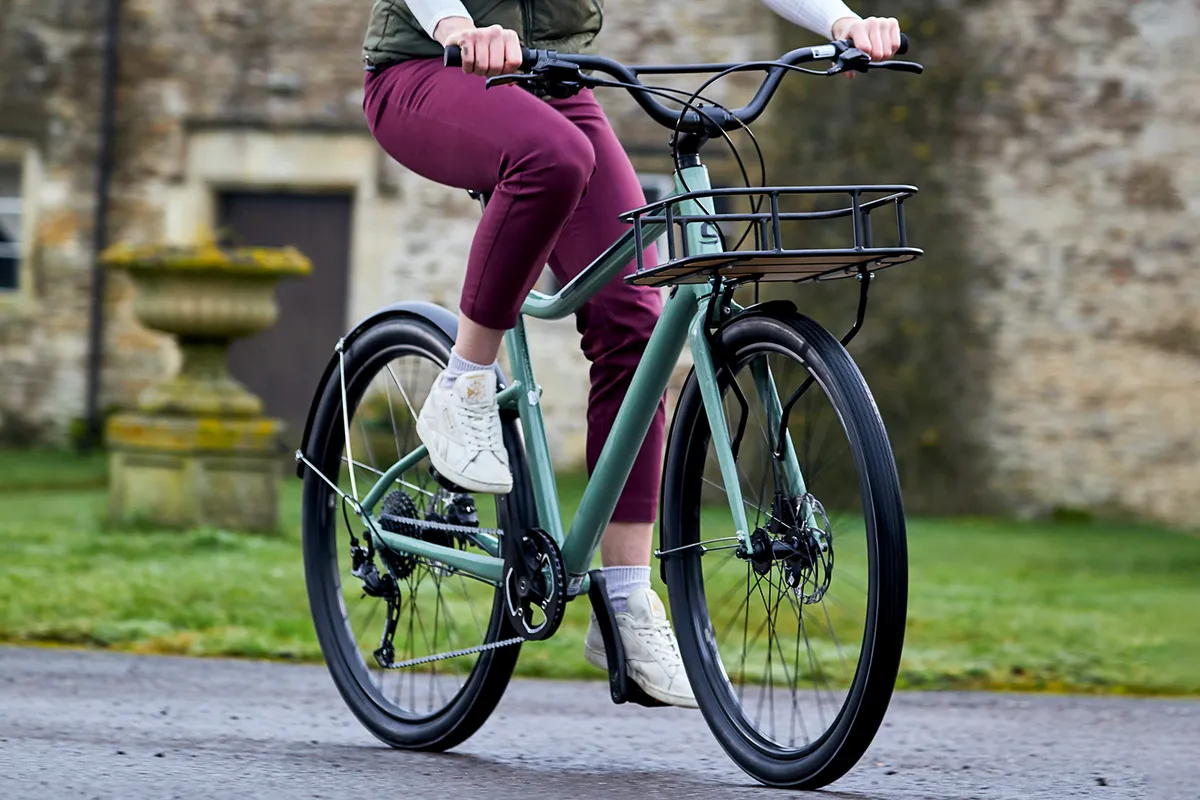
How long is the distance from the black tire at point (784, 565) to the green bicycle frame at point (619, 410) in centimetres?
3

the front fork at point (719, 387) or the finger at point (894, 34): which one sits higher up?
the finger at point (894, 34)

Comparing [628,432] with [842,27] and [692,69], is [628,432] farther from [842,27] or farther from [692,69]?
[842,27]

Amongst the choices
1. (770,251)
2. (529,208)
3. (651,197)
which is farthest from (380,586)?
(651,197)

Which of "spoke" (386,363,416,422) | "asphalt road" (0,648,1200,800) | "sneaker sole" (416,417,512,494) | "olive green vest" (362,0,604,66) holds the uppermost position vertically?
"olive green vest" (362,0,604,66)

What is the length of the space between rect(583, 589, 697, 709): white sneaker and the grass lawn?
51 cm

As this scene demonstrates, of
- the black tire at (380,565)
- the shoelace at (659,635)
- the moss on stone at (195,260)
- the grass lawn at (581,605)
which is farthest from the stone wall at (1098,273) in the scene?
the shoelace at (659,635)

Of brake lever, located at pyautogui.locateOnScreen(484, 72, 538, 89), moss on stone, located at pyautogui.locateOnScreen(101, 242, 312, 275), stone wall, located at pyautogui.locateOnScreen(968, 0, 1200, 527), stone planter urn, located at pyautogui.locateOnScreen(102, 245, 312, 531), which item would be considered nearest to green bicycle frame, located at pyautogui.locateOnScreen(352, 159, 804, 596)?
brake lever, located at pyautogui.locateOnScreen(484, 72, 538, 89)

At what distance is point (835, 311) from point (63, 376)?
5990 millimetres

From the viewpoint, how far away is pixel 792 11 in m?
3.43

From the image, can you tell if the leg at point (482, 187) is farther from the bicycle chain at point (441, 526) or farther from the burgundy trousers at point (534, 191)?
the bicycle chain at point (441, 526)

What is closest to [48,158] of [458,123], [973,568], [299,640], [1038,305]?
→ [1038,305]

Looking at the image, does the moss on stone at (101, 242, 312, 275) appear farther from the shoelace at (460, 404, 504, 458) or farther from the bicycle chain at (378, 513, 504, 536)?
the shoelace at (460, 404, 504, 458)

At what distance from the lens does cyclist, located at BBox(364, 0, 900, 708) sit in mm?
3223

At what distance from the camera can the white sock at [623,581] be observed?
352 centimetres
